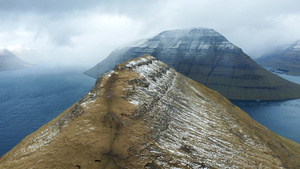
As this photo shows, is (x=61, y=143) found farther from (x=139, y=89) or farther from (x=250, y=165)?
(x=250, y=165)

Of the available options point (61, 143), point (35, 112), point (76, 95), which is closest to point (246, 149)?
point (61, 143)

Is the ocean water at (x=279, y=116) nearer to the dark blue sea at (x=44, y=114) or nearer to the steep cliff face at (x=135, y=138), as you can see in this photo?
the dark blue sea at (x=44, y=114)

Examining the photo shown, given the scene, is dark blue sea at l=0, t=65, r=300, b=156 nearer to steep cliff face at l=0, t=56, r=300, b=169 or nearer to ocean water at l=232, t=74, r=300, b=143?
ocean water at l=232, t=74, r=300, b=143

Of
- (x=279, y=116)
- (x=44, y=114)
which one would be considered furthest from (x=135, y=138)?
(x=279, y=116)

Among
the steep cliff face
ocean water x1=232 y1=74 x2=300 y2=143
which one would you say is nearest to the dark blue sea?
ocean water x1=232 y1=74 x2=300 y2=143

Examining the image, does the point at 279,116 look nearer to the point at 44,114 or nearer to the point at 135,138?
the point at 135,138

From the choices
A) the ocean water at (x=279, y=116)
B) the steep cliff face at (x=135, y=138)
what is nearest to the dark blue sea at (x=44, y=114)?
the ocean water at (x=279, y=116)
